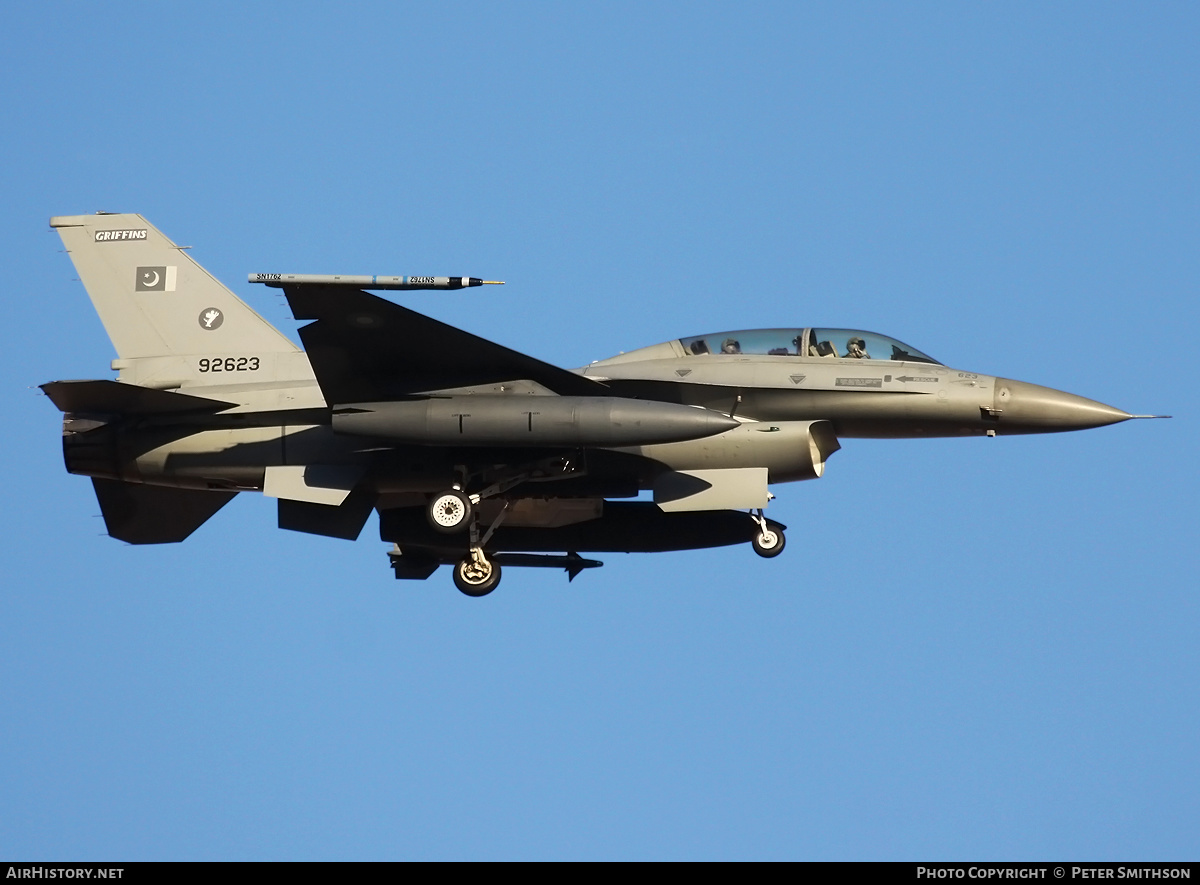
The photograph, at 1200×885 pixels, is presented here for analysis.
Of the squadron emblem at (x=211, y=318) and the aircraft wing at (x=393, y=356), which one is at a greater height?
the squadron emblem at (x=211, y=318)

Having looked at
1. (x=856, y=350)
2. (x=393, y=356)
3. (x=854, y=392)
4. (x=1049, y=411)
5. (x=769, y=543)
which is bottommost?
(x=769, y=543)

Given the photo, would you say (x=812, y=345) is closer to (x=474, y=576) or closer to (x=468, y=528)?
(x=468, y=528)

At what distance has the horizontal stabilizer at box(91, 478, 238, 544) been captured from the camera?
19.9 metres

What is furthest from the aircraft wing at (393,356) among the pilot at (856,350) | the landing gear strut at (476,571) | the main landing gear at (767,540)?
the pilot at (856,350)

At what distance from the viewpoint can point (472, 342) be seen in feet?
57.9

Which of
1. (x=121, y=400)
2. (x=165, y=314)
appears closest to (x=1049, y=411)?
(x=121, y=400)

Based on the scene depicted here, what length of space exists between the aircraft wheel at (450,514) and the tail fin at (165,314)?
2.42 m

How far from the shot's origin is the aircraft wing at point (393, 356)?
17.3 m

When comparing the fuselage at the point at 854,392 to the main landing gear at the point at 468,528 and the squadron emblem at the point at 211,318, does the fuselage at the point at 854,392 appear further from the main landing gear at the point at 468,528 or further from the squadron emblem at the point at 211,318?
the squadron emblem at the point at 211,318

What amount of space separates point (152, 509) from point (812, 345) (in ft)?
26.1

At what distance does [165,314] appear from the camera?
66.3 feet

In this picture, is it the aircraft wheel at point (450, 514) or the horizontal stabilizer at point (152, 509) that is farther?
the horizontal stabilizer at point (152, 509)
